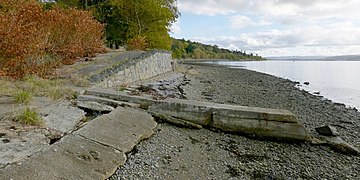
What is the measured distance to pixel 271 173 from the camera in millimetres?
4465

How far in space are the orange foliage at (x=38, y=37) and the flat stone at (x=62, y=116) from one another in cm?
247

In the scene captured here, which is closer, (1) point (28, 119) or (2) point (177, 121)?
(1) point (28, 119)

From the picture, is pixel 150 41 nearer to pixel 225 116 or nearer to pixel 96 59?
pixel 96 59

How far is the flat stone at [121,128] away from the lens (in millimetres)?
4422

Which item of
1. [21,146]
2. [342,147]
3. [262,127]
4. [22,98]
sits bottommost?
[342,147]

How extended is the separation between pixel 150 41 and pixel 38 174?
20994 mm

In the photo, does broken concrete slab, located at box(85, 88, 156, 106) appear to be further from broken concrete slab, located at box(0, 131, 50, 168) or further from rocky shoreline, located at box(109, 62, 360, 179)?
broken concrete slab, located at box(0, 131, 50, 168)

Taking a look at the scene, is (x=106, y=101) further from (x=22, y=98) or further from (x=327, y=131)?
(x=327, y=131)

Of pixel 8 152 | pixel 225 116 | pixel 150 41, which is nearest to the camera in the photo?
pixel 8 152

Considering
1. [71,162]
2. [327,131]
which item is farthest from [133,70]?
[71,162]

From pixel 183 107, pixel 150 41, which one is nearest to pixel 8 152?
pixel 183 107

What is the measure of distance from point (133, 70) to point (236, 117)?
22.3ft

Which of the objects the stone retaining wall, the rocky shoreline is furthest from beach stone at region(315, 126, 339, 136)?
the stone retaining wall

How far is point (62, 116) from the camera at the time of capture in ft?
16.4
